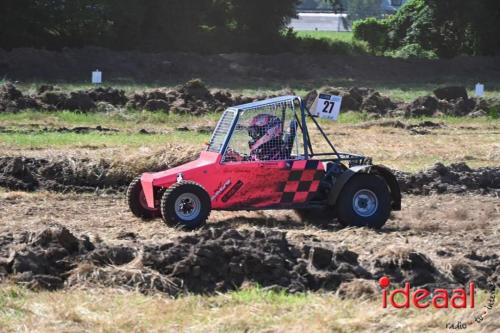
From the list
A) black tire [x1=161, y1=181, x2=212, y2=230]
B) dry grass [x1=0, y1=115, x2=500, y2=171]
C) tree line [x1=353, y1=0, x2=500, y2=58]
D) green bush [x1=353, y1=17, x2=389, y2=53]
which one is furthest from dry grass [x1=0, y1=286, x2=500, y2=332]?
green bush [x1=353, y1=17, x2=389, y2=53]

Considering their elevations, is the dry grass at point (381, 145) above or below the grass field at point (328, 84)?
below

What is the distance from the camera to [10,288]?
928 centimetres

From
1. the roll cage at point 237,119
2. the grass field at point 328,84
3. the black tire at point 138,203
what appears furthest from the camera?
the grass field at point 328,84

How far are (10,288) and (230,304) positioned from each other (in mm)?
2045

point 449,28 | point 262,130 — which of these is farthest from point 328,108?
point 449,28

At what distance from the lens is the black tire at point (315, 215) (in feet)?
48.0

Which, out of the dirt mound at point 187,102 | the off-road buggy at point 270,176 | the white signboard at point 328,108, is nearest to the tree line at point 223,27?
the dirt mound at point 187,102

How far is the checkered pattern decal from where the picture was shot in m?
13.9

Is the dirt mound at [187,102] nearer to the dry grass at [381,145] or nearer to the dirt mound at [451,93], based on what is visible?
the dirt mound at [451,93]

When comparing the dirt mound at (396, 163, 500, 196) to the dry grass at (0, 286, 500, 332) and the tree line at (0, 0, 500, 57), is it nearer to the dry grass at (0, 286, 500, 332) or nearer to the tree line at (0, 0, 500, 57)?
the dry grass at (0, 286, 500, 332)

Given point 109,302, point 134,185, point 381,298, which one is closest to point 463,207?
point 134,185

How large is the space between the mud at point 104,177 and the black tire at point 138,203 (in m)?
3.03

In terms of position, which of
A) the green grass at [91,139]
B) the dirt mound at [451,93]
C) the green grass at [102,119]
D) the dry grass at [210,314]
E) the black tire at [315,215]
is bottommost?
the dry grass at [210,314]

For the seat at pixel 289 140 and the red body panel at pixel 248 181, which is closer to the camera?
the red body panel at pixel 248 181
